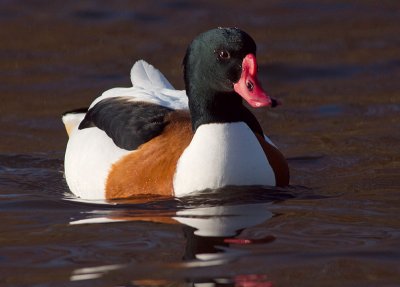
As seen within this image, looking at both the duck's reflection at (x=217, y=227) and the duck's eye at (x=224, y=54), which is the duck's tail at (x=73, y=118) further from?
the duck's reflection at (x=217, y=227)

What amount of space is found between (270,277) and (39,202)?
261 cm

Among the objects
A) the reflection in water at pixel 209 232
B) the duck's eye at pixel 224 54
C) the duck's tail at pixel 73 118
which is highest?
the duck's eye at pixel 224 54

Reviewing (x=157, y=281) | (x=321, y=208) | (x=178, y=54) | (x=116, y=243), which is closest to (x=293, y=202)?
(x=321, y=208)

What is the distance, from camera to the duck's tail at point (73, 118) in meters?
10.1

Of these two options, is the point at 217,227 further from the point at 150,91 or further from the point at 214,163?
the point at 150,91

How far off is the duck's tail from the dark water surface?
0.93ft

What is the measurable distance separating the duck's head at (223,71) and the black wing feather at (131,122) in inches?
12.8

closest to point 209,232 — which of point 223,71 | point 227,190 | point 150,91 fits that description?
point 227,190

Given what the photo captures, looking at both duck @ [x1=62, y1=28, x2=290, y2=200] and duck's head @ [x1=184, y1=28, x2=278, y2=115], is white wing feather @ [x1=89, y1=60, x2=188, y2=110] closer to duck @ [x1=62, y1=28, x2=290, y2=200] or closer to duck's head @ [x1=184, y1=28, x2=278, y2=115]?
duck @ [x1=62, y1=28, x2=290, y2=200]

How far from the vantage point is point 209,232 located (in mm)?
7453

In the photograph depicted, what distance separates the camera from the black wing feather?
28.3 feet

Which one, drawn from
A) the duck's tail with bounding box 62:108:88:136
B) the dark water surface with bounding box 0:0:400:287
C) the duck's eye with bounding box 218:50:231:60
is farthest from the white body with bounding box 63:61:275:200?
the duck's tail with bounding box 62:108:88:136

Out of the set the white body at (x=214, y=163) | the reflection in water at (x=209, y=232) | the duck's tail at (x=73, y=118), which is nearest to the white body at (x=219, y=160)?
the white body at (x=214, y=163)

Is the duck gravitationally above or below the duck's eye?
below
